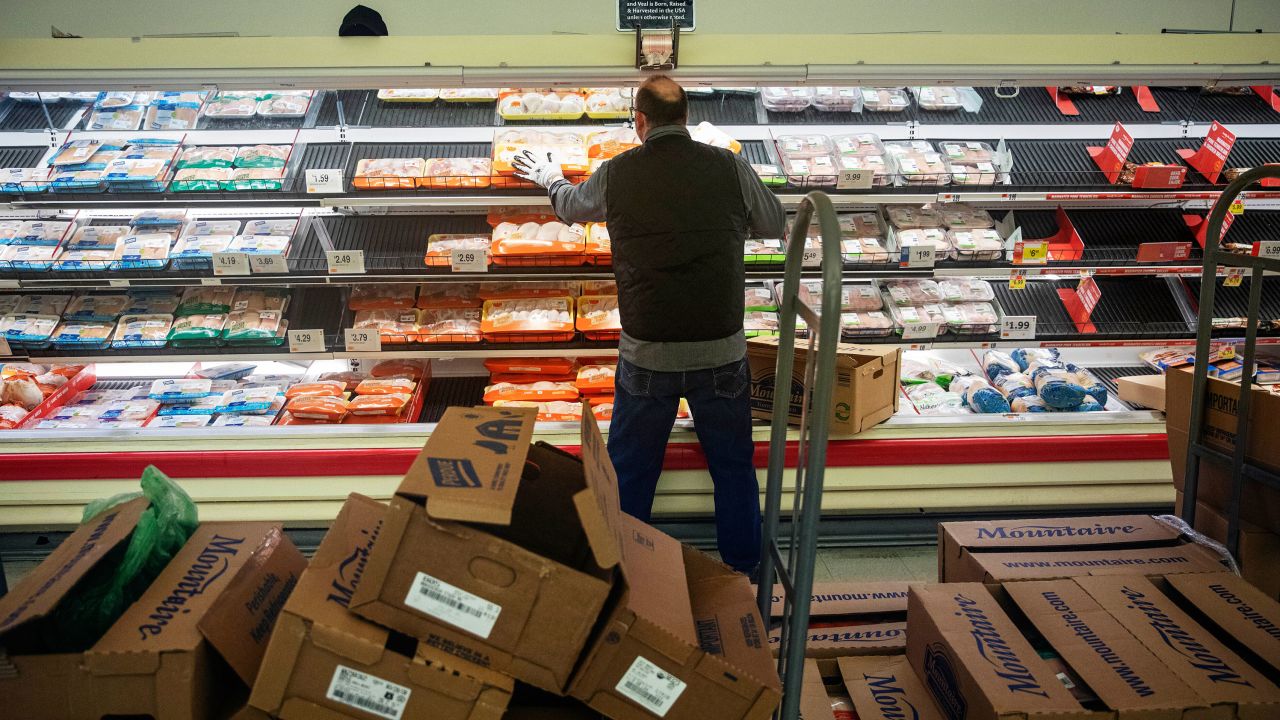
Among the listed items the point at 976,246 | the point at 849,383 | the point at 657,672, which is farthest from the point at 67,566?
the point at 976,246

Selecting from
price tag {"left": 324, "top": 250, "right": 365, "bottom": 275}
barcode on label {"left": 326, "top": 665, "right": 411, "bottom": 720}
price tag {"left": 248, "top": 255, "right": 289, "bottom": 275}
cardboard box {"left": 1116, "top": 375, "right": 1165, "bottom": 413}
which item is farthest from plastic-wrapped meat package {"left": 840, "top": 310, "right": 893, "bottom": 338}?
barcode on label {"left": 326, "top": 665, "right": 411, "bottom": 720}

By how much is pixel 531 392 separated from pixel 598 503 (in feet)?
7.20

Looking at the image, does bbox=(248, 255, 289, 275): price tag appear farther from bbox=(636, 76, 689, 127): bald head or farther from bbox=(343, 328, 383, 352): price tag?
bbox=(636, 76, 689, 127): bald head

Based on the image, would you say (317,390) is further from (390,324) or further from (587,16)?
(587,16)

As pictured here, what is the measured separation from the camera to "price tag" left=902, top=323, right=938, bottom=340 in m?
3.54

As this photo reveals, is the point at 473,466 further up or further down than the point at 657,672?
further up

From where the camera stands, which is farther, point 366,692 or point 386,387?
point 386,387

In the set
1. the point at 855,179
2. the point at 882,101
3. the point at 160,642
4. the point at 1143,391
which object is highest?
the point at 882,101

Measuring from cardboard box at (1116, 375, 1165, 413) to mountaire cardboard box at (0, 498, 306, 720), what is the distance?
3.49 meters

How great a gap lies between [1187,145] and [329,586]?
4.04 meters

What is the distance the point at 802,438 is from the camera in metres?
1.78

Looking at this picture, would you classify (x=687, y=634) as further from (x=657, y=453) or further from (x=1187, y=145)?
(x=1187, y=145)

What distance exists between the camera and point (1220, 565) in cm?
221

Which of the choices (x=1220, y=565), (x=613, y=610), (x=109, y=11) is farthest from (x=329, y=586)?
(x=109, y=11)
